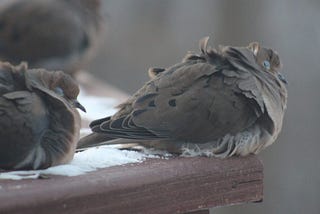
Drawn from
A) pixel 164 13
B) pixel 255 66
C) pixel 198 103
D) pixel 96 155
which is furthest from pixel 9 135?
pixel 164 13

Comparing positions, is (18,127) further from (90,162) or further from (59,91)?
(59,91)

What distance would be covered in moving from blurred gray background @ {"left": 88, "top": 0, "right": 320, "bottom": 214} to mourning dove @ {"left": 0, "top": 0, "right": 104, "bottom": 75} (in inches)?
44.2

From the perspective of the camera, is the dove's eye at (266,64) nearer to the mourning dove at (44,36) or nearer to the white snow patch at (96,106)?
the white snow patch at (96,106)

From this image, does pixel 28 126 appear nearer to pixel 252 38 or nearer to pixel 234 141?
pixel 234 141

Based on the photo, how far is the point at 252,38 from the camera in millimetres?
8883

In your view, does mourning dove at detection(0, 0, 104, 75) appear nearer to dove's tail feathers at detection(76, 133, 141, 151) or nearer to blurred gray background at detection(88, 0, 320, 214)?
→ blurred gray background at detection(88, 0, 320, 214)

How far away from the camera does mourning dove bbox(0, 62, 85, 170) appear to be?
2840mm

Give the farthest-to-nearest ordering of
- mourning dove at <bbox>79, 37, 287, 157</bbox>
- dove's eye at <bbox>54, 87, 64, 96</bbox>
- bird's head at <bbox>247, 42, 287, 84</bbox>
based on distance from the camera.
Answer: bird's head at <bbox>247, 42, 287, 84</bbox>
mourning dove at <bbox>79, 37, 287, 157</bbox>
dove's eye at <bbox>54, 87, 64, 96</bbox>

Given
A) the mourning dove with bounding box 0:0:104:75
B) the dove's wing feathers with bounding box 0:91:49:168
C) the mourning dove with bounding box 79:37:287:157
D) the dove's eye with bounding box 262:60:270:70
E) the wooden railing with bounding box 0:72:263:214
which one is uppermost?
the mourning dove with bounding box 0:0:104:75

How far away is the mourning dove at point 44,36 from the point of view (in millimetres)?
6570

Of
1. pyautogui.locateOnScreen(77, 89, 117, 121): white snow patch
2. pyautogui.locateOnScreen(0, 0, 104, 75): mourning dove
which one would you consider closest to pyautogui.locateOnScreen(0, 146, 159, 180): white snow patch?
pyautogui.locateOnScreen(77, 89, 117, 121): white snow patch

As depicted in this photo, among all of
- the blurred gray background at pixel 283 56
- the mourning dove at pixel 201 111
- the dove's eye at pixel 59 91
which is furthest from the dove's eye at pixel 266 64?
the blurred gray background at pixel 283 56

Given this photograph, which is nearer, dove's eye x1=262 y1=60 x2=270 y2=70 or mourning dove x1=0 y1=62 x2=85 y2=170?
mourning dove x1=0 y1=62 x2=85 y2=170

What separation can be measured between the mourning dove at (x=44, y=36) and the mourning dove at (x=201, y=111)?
311 cm
